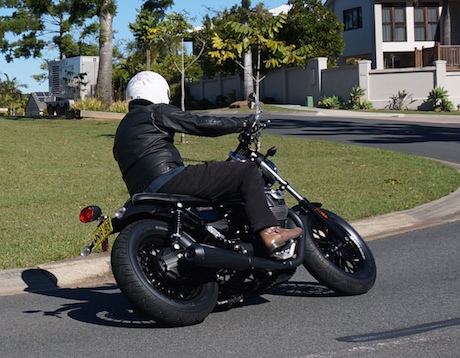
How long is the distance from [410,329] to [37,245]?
446cm

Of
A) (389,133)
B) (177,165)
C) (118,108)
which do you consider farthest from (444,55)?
(177,165)

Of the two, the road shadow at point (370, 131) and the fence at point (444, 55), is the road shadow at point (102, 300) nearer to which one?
the road shadow at point (370, 131)

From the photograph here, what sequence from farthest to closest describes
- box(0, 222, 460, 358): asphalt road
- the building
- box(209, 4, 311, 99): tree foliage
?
1. the building
2. box(209, 4, 311, 99): tree foliage
3. box(0, 222, 460, 358): asphalt road

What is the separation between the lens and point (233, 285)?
19.7 feet

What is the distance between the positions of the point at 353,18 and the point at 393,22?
9.84 feet

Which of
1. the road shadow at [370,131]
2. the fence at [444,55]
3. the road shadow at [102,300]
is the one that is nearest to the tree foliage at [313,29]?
the fence at [444,55]

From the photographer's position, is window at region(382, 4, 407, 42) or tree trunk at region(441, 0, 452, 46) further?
window at region(382, 4, 407, 42)

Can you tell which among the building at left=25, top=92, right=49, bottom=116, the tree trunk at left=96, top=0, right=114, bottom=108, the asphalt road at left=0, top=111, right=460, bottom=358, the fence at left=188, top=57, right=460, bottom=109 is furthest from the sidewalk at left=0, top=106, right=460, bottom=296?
the building at left=25, top=92, right=49, bottom=116

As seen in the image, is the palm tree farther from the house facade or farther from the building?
the house facade

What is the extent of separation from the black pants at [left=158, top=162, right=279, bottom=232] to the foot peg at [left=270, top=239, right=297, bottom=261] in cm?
21

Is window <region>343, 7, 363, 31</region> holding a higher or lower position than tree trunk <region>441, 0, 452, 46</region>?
higher

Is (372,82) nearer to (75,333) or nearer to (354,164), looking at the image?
(354,164)

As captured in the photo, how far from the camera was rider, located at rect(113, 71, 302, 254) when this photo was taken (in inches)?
229

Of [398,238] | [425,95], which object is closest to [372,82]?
[425,95]
